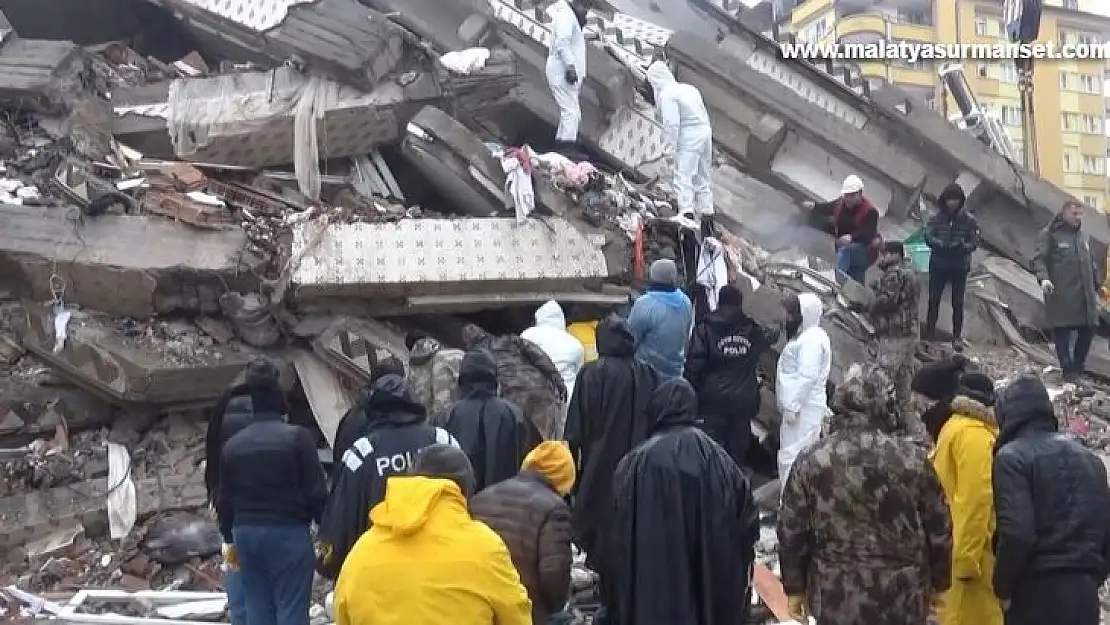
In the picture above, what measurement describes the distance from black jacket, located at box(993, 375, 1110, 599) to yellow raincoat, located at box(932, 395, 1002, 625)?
295 mm

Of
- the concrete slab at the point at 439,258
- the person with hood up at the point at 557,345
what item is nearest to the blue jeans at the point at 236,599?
the person with hood up at the point at 557,345

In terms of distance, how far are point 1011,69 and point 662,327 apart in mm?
38274

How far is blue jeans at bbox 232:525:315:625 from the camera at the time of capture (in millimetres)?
4840

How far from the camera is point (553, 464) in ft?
13.3

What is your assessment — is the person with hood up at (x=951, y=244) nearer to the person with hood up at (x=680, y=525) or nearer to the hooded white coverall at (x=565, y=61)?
the hooded white coverall at (x=565, y=61)

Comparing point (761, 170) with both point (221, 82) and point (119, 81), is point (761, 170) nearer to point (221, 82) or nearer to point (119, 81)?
point (221, 82)

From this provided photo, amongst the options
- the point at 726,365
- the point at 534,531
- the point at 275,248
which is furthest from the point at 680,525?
the point at 275,248

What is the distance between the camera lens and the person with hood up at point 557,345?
7.19m

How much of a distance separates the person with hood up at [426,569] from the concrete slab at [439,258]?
559 cm

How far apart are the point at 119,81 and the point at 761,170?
7.51 meters

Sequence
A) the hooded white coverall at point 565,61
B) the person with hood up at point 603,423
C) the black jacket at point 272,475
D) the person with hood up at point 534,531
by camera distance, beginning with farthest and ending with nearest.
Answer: the hooded white coverall at point 565,61 → the person with hood up at point 603,423 → the black jacket at point 272,475 → the person with hood up at point 534,531

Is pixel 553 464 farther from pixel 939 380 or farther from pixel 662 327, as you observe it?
pixel 662 327

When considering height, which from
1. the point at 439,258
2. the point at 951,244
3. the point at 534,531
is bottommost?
the point at 951,244

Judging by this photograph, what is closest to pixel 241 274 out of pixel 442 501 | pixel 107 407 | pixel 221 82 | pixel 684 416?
pixel 107 407
